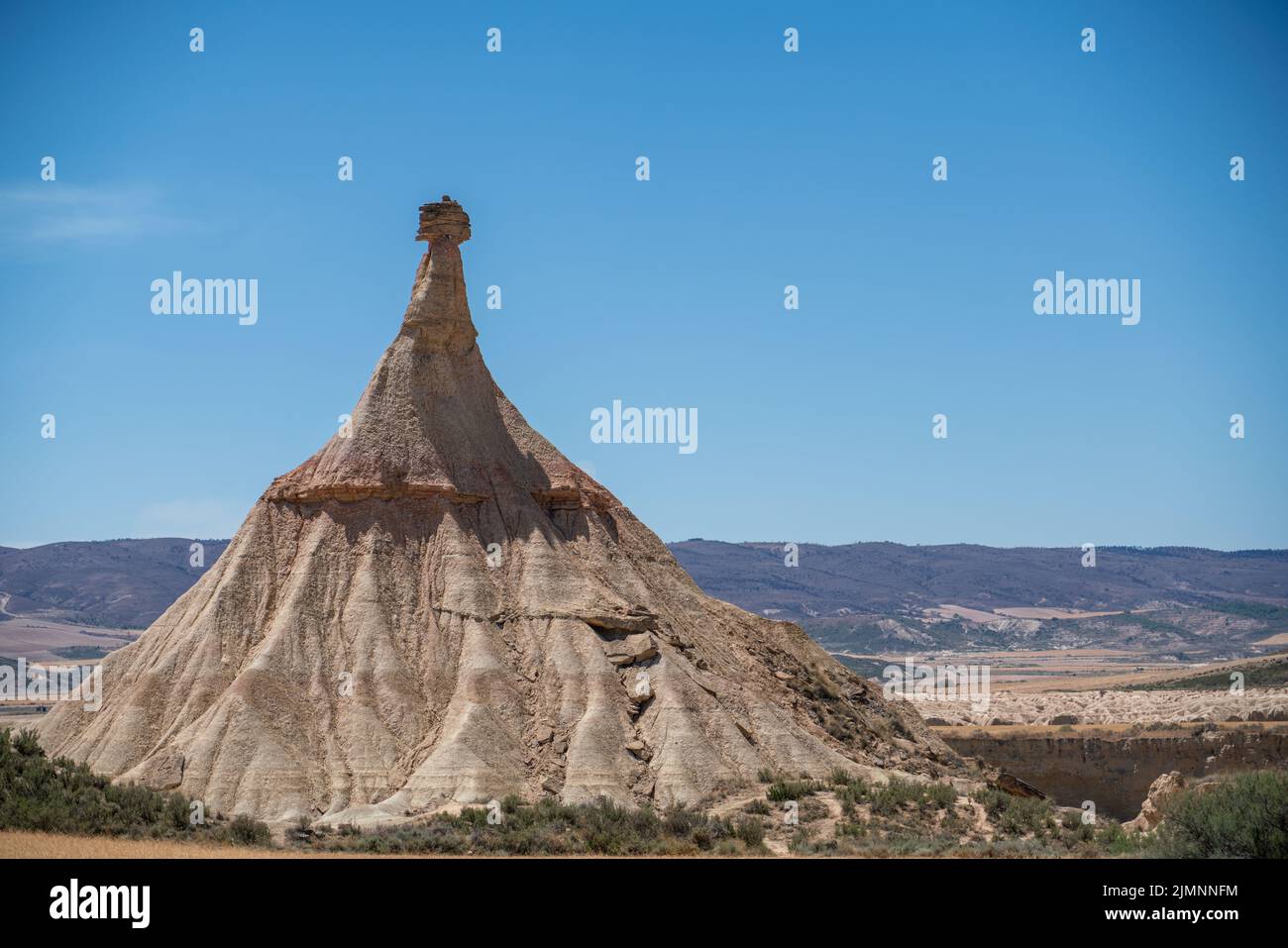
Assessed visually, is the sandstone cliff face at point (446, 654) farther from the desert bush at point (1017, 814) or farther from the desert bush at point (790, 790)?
the desert bush at point (1017, 814)

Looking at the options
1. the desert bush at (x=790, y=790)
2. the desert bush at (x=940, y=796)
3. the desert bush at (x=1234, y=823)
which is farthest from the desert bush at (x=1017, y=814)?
the desert bush at (x=1234, y=823)

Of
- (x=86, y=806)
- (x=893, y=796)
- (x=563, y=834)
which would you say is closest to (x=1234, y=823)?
(x=893, y=796)

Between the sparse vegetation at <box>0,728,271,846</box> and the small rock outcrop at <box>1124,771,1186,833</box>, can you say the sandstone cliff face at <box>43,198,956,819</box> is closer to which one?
the sparse vegetation at <box>0,728,271,846</box>

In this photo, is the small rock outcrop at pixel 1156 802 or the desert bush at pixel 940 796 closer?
the desert bush at pixel 940 796

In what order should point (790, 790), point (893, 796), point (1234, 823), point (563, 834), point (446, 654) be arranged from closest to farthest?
point (1234, 823)
point (563, 834)
point (893, 796)
point (790, 790)
point (446, 654)

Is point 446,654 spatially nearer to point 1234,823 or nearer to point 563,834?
point 563,834

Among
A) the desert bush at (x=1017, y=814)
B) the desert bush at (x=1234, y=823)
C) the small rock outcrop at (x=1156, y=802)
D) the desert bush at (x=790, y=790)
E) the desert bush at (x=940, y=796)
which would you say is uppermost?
the desert bush at (x=1234, y=823)
